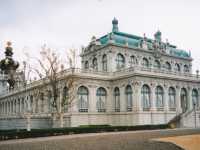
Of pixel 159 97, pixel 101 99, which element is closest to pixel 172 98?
pixel 159 97

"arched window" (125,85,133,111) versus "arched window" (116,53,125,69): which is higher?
"arched window" (116,53,125,69)

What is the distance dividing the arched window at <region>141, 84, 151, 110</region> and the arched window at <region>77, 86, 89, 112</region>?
9.03 m

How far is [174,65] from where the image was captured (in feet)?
196

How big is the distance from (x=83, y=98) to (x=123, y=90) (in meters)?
6.87

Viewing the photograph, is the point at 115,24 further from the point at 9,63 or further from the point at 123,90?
the point at 9,63

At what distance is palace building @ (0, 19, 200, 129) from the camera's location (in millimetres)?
43094

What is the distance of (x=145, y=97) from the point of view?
44.4 metres

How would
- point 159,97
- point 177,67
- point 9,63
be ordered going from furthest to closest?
point 177,67 → point 159,97 → point 9,63

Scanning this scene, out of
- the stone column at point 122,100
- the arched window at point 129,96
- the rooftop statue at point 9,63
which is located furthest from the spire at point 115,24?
the rooftop statue at point 9,63

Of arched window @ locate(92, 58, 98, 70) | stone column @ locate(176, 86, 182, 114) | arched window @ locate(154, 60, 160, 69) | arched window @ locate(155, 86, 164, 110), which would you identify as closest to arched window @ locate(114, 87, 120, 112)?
arched window @ locate(155, 86, 164, 110)

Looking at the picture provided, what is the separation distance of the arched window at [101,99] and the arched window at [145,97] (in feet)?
22.0

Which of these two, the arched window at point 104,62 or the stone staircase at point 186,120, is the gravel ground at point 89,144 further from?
the arched window at point 104,62

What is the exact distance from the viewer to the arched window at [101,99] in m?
45.8

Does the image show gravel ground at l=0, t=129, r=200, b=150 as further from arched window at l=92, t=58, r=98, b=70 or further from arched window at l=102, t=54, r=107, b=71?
arched window at l=92, t=58, r=98, b=70
